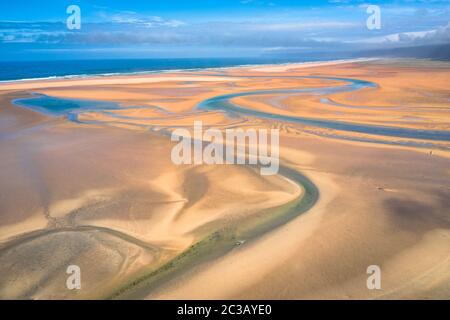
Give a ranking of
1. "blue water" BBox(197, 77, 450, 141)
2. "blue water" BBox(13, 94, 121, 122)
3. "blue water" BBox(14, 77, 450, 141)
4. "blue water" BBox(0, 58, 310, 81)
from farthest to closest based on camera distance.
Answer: "blue water" BBox(0, 58, 310, 81)
"blue water" BBox(13, 94, 121, 122)
"blue water" BBox(14, 77, 450, 141)
"blue water" BBox(197, 77, 450, 141)

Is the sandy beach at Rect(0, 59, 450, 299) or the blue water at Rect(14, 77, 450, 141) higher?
the blue water at Rect(14, 77, 450, 141)

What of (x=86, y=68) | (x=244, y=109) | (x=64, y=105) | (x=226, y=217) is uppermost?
(x=86, y=68)

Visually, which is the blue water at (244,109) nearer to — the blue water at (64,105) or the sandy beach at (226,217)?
the blue water at (64,105)

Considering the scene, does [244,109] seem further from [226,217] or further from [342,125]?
[226,217]

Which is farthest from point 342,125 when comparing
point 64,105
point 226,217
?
point 64,105

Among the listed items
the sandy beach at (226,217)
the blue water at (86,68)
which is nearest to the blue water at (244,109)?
the sandy beach at (226,217)

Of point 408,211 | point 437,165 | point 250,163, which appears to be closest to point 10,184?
point 250,163

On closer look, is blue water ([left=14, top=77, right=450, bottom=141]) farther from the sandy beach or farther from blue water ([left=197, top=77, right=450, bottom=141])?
the sandy beach

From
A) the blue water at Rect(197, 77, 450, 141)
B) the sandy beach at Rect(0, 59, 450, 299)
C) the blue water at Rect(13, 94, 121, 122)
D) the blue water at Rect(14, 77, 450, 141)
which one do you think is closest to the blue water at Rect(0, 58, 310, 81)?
the blue water at Rect(13, 94, 121, 122)
